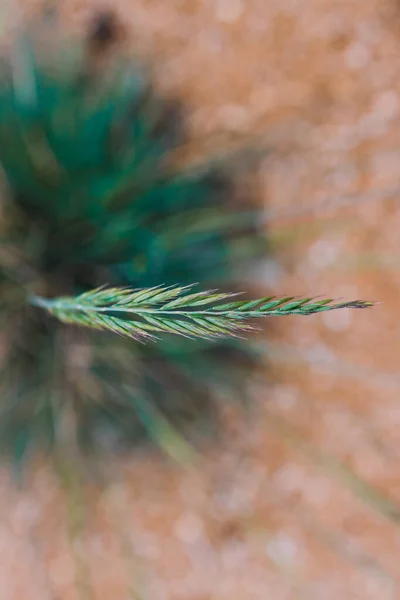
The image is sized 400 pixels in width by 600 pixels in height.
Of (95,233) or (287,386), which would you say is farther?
(287,386)

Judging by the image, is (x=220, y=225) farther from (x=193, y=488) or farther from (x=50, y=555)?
(x=50, y=555)

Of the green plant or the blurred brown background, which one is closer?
the green plant

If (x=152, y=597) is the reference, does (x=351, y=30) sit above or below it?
above

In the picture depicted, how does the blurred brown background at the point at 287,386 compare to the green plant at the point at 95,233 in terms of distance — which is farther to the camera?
the blurred brown background at the point at 287,386

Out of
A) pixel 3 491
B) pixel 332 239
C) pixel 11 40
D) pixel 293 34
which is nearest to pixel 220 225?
pixel 332 239
